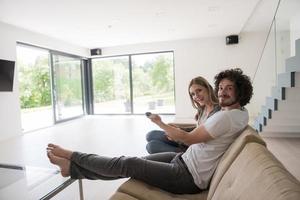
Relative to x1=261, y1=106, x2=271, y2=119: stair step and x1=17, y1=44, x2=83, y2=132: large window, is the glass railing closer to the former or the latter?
x1=261, y1=106, x2=271, y2=119: stair step

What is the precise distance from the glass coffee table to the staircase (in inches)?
107

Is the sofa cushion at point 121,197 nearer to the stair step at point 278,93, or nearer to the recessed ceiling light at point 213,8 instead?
the stair step at point 278,93

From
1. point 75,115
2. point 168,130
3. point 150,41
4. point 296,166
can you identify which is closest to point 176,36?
point 150,41

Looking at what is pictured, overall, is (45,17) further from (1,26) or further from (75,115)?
(75,115)

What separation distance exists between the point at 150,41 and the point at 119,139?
412 cm

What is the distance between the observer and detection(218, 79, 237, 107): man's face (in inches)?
59.9

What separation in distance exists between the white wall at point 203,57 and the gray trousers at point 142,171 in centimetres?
621

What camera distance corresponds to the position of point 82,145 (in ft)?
14.0

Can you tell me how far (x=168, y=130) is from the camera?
1559 millimetres

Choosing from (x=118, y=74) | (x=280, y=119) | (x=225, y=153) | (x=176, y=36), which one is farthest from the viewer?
(x=118, y=74)

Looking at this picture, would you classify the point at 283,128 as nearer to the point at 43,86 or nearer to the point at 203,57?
the point at 203,57

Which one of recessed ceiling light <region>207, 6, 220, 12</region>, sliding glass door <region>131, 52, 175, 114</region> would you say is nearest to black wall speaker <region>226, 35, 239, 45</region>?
sliding glass door <region>131, 52, 175, 114</region>

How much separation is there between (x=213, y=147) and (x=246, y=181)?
1.69ft

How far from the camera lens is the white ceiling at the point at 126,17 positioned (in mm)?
4242
